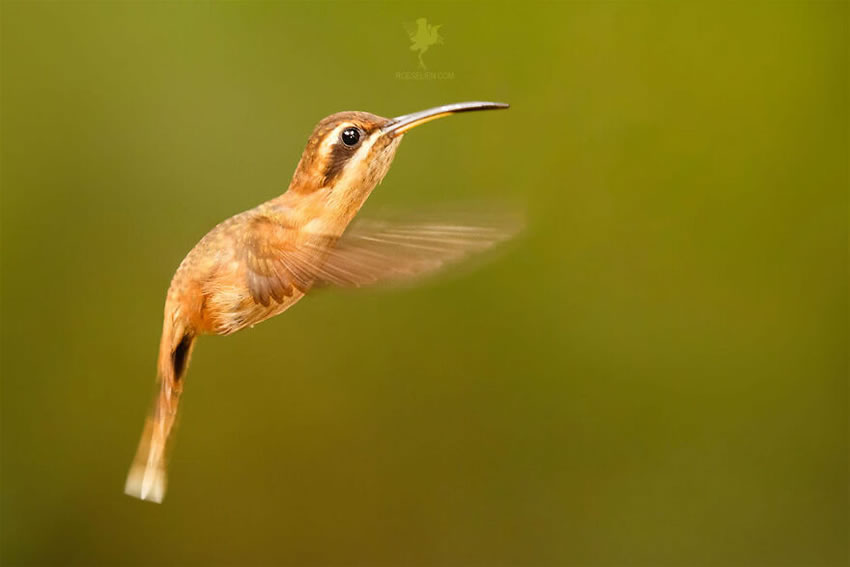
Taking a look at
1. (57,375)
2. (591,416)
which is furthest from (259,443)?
(591,416)

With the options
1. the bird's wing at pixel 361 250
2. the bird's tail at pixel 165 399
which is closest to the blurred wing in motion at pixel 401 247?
the bird's wing at pixel 361 250

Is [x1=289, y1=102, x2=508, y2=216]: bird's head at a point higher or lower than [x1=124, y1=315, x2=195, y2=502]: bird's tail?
higher

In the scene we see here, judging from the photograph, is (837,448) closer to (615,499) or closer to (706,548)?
(706,548)

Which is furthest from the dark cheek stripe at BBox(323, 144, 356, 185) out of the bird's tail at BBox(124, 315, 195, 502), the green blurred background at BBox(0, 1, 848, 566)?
the green blurred background at BBox(0, 1, 848, 566)

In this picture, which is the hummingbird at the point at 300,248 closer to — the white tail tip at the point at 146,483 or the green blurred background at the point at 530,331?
the white tail tip at the point at 146,483

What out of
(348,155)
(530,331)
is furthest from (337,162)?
(530,331)

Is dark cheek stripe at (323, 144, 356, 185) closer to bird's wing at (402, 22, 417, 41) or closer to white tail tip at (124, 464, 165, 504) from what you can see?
bird's wing at (402, 22, 417, 41)
